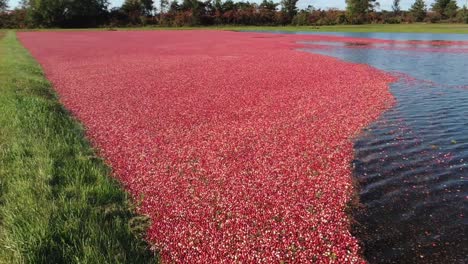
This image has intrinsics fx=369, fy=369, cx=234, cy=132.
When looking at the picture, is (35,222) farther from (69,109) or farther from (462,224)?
(69,109)

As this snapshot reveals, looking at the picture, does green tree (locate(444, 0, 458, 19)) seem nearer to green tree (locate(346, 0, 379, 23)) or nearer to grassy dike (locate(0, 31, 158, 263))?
green tree (locate(346, 0, 379, 23))

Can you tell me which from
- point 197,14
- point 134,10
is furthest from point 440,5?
point 134,10

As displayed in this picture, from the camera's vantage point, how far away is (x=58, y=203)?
298 inches

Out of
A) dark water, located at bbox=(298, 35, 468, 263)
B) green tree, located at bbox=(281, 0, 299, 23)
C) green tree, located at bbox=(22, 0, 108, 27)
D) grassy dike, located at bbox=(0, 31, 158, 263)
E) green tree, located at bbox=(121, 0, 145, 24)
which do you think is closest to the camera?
grassy dike, located at bbox=(0, 31, 158, 263)

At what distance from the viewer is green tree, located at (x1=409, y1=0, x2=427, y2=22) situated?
13438 cm

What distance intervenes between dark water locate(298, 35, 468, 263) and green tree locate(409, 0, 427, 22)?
134564mm

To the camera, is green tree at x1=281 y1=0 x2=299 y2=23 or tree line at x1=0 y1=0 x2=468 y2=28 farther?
green tree at x1=281 y1=0 x2=299 y2=23

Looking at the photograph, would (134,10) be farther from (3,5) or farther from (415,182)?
(415,182)

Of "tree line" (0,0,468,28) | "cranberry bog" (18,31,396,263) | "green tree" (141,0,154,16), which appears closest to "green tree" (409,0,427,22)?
"tree line" (0,0,468,28)

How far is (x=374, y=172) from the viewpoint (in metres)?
10.0

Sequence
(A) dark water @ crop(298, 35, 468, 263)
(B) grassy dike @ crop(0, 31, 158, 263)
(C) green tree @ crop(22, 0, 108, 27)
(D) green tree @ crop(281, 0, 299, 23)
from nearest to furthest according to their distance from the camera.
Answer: (B) grassy dike @ crop(0, 31, 158, 263) → (A) dark water @ crop(298, 35, 468, 263) → (C) green tree @ crop(22, 0, 108, 27) → (D) green tree @ crop(281, 0, 299, 23)

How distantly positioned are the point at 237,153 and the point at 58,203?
17.6ft

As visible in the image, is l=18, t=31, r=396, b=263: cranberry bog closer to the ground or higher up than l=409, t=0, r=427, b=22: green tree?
closer to the ground

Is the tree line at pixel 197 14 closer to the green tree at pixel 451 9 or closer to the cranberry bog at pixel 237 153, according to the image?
the green tree at pixel 451 9
